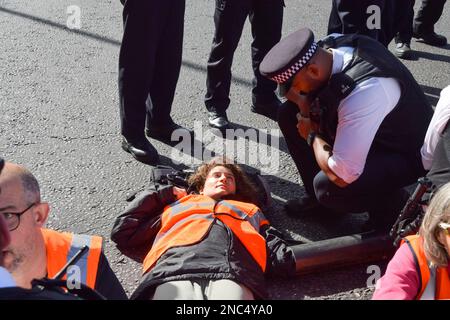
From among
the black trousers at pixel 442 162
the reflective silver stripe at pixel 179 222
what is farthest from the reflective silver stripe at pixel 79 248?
the black trousers at pixel 442 162

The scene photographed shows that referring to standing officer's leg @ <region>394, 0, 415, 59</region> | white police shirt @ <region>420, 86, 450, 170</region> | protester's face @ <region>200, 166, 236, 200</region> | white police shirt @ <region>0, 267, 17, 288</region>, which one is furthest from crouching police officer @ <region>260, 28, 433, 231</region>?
standing officer's leg @ <region>394, 0, 415, 59</region>

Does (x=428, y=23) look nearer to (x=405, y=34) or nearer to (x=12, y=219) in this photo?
(x=405, y=34)

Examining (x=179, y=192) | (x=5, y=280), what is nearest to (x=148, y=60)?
(x=179, y=192)

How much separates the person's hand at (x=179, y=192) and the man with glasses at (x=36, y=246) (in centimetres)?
77

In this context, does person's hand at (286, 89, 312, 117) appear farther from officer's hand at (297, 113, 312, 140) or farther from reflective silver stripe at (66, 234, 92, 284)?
reflective silver stripe at (66, 234, 92, 284)

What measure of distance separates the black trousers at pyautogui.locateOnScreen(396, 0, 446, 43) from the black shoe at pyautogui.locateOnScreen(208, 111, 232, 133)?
5.80 feet

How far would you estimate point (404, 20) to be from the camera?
5.58 metres

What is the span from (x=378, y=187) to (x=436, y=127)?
0.44m

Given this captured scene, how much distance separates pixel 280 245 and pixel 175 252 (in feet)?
1.86

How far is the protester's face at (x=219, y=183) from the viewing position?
3484 millimetres

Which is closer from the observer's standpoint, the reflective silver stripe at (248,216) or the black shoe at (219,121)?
the reflective silver stripe at (248,216)

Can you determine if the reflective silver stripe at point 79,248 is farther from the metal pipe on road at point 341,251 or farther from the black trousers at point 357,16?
the black trousers at point 357,16

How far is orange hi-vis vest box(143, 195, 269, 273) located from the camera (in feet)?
10.0
